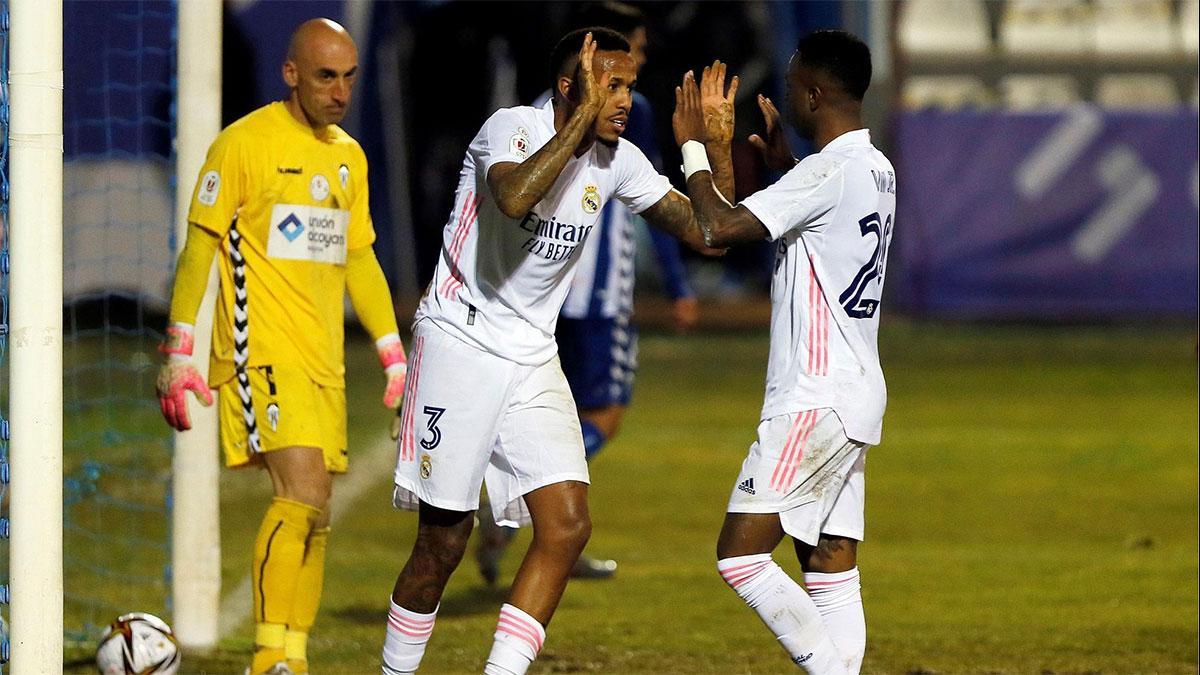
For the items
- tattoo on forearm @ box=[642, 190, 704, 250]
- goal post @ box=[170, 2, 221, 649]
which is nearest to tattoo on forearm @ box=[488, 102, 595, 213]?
tattoo on forearm @ box=[642, 190, 704, 250]

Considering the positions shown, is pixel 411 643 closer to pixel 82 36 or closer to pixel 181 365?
Result: pixel 181 365

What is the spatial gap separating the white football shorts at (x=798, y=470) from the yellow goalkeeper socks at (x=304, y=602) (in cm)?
153

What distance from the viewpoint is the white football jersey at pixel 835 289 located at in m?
5.16

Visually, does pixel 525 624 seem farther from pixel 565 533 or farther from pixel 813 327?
pixel 813 327

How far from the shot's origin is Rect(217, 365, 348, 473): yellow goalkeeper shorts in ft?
19.3

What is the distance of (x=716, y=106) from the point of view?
5273 millimetres

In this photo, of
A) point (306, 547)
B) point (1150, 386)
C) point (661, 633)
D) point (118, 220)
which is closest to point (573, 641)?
point (661, 633)

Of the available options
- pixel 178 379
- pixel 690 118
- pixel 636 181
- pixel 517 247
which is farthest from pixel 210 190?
pixel 690 118

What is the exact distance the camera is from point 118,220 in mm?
18000

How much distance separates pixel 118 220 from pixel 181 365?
503 inches

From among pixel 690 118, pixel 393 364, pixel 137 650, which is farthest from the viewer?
pixel 393 364

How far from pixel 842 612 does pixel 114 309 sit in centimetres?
1655

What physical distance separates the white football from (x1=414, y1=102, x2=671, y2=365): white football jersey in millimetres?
1353

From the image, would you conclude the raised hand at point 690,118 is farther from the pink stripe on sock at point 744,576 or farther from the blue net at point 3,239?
the blue net at point 3,239
